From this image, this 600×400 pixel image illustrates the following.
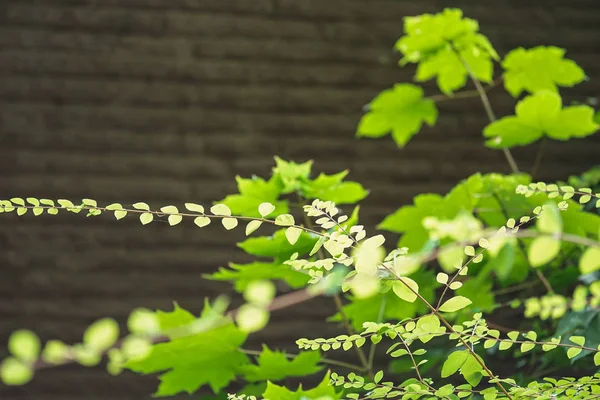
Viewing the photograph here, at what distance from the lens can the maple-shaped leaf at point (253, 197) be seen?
106cm

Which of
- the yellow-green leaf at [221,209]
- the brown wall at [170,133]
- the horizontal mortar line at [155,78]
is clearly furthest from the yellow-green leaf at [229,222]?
the horizontal mortar line at [155,78]

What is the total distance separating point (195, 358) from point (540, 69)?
1.03 m

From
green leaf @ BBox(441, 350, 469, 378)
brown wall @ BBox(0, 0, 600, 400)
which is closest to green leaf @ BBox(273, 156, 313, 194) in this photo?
green leaf @ BBox(441, 350, 469, 378)

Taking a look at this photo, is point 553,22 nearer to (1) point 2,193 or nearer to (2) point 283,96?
(2) point 283,96

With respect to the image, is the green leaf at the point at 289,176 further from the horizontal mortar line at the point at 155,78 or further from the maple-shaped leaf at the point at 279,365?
the horizontal mortar line at the point at 155,78

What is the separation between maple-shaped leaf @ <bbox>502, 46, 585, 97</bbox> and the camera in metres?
1.40

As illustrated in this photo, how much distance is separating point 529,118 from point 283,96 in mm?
1082

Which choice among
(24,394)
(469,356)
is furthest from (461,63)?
(24,394)

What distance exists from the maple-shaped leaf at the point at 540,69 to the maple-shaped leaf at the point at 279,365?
85 centimetres

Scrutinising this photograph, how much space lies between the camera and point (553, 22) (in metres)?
2.24

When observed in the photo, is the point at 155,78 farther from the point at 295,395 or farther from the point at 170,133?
the point at 295,395

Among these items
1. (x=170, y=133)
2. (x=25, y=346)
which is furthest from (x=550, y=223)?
(x=170, y=133)

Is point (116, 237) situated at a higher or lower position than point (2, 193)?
lower

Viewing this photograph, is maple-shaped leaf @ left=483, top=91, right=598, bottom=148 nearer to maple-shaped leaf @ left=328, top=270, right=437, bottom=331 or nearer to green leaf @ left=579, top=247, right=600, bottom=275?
maple-shaped leaf @ left=328, top=270, right=437, bottom=331
